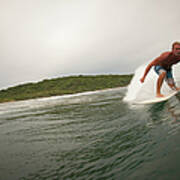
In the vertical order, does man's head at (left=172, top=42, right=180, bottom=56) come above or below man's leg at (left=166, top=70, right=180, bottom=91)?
above

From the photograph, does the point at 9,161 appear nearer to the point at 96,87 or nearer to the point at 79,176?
the point at 79,176

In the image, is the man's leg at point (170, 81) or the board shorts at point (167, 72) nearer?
the board shorts at point (167, 72)

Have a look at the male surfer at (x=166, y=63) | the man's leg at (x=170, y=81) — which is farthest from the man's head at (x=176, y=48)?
the man's leg at (x=170, y=81)

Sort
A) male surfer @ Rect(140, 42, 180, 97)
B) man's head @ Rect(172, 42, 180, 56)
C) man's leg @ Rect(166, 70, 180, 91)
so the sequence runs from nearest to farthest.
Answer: man's head @ Rect(172, 42, 180, 56)
male surfer @ Rect(140, 42, 180, 97)
man's leg @ Rect(166, 70, 180, 91)

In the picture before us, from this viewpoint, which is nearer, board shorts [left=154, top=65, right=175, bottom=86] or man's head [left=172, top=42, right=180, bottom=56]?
man's head [left=172, top=42, right=180, bottom=56]

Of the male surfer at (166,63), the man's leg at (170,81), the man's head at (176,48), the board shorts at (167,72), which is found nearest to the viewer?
the man's head at (176,48)

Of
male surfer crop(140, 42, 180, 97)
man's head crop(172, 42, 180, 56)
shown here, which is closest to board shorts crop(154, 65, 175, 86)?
male surfer crop(140, 42, 180, 97)

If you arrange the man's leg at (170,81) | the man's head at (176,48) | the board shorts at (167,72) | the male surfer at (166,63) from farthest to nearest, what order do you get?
the man's leg at (170,81)
the board shorts at (167,72)
the male surfer at (166,63)
the man's head at (176,48)

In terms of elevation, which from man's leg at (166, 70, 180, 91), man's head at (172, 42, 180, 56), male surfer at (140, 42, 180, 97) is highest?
man's head at (172, 42, 180, 56)

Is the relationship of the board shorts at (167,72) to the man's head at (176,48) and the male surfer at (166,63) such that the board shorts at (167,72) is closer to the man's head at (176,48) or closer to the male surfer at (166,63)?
the male surfer at (166,63)

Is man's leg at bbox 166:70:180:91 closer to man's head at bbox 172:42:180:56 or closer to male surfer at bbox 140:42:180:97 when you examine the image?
male surfer at bbox 140:42:180:97

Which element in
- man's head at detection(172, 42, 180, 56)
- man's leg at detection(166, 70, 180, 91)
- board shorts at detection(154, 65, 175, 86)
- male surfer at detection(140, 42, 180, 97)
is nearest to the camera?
man's head at detection(172, 42, 180, 56)

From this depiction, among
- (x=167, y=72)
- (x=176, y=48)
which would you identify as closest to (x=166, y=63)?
(x=167, y=72)

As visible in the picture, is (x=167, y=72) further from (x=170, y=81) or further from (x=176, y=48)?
(x=176, y=48)
